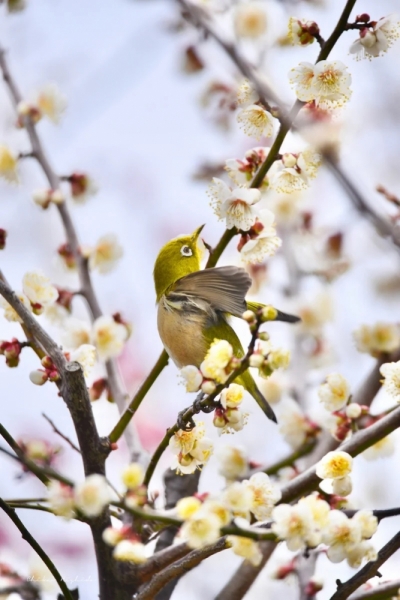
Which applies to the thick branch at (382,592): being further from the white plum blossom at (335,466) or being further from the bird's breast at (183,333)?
the bird's breast at (183,333)

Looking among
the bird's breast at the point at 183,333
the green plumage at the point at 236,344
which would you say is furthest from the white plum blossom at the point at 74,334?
the green plumage at the point at 236,344

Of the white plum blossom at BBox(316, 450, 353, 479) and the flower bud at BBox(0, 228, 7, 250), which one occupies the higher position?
the flower bud at BBox(0, 228, 7, 250)

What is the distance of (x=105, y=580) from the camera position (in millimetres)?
1783

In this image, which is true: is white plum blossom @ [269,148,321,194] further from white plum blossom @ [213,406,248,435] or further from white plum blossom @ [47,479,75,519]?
white plum blossom @ [47,479,75,519]

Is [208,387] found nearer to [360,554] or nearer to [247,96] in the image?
[360,554]

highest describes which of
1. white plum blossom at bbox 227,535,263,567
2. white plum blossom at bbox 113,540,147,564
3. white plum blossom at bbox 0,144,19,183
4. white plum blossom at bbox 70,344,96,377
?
white plum blossom at bbox 0,144,19,183

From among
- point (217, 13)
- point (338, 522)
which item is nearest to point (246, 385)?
point (338, 522)

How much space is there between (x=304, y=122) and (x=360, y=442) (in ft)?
2.73

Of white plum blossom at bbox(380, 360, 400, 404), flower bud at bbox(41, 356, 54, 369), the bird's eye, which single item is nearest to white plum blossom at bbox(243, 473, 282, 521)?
white plum blossom at bbox(380, 360, 400, 404)

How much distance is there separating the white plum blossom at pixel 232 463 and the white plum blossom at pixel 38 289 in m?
0.77

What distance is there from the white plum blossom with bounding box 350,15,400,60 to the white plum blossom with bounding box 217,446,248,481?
1.30 m

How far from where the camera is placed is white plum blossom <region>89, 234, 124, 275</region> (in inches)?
107

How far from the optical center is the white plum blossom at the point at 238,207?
1.87 meters

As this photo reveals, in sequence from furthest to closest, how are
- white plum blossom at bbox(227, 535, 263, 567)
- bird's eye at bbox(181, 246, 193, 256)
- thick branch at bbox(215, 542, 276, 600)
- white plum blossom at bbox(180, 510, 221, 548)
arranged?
bird's eye at bbox(181, 246, 193, 256) < thick branch at bbox(215, 542, 276, 600) < white plum blossom at bbox(227, 535, 263, 567) < white plum blossom at bbox(180, 510, 221, 548)
